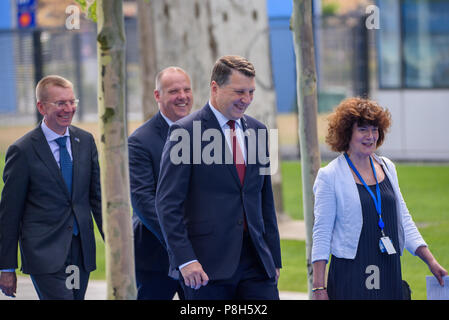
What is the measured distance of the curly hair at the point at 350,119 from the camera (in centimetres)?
511

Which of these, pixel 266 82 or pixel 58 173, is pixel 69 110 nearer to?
pixel 58 173

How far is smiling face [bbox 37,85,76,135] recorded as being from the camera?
18.6 ft

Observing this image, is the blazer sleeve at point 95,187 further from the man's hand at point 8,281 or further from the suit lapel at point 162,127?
the man's hand at point 8,281

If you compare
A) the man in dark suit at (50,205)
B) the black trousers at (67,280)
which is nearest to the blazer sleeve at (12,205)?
the man in dark suit at (50,205)

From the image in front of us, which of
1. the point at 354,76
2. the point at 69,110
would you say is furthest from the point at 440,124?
the point at 69,110

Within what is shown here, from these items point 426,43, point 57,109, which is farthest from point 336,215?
point 426,43

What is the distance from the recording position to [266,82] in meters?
12.4

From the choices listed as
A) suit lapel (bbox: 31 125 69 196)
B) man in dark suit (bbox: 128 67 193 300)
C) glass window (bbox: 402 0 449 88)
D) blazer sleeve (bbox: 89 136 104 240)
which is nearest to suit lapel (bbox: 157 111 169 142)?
man in dark suit (bbox: 128 67 193 300)

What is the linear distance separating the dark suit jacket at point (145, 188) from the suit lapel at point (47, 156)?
0.60 m

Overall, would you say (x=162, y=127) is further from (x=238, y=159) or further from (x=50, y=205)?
(x=238, y=159)

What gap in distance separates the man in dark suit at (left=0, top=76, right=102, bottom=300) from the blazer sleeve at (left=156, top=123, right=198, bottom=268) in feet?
2.99

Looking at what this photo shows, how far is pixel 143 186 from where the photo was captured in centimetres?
601

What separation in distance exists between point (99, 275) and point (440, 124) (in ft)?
37.4

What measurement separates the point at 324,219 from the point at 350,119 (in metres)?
0.59
